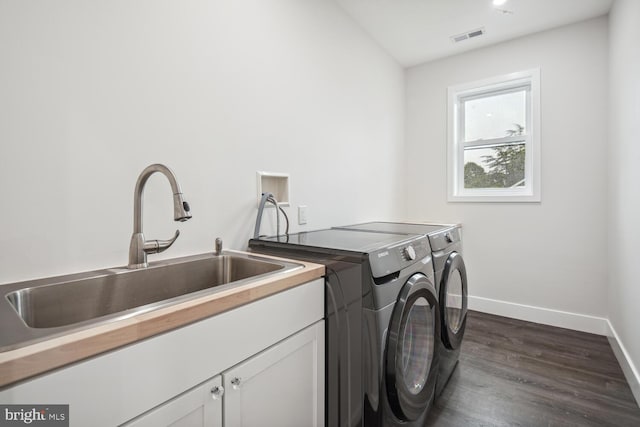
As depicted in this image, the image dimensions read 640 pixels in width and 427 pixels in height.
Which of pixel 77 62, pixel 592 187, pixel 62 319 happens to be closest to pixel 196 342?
pixel 62 319

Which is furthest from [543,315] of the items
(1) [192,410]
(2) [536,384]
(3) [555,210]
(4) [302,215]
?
(1) [192,410]

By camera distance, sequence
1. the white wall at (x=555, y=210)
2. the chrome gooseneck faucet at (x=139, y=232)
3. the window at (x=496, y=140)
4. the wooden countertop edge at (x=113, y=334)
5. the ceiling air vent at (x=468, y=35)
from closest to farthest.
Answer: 1. the wooden countertop edge at (x=113, y=334)
2. the chrome gooseneck faucet at (x=139, y=232)
3. the white wall at (x=555, y=210)
4. the ceiling air vent at (x=468, y=35)
5. the window at (x=496, y=140)

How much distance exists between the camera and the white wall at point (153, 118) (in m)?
0.97

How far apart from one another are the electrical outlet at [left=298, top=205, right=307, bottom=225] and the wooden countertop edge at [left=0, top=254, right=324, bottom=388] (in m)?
1.03

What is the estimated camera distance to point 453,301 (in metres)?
1.89

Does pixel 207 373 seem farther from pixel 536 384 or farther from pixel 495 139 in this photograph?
pixel 495 139

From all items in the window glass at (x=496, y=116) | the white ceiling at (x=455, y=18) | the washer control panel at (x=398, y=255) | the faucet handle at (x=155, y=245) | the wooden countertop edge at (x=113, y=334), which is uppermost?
the white ceiling at (x=455, y=18)

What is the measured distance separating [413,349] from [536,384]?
42.8 inches

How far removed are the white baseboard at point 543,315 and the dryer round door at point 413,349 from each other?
1.84 metres

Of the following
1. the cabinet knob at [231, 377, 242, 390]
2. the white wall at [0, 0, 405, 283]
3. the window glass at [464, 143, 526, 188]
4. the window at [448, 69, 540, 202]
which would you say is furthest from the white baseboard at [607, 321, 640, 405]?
the cabinet knob at [231, 377, 242, 390]

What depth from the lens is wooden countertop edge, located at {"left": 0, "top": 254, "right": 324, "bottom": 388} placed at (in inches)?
20.7

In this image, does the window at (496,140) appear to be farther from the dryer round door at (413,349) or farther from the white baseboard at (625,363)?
the dryer round door at (413,349)

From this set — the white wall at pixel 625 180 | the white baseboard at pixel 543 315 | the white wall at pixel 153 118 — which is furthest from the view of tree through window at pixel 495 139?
the white wall at pixel 153 118

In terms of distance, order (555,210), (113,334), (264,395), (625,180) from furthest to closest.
Result: (555,210), (625,180), (264,395), (113,334)
